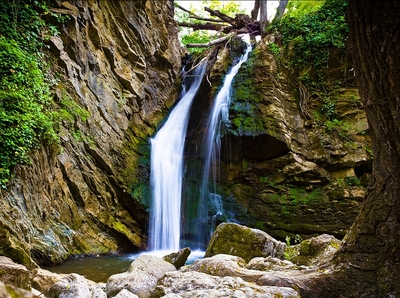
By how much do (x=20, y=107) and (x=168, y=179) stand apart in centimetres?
580

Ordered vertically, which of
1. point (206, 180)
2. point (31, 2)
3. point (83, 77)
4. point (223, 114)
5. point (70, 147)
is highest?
point (31, 2)

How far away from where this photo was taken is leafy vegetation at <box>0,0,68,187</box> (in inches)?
240

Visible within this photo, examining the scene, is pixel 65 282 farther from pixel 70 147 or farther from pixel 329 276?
pixel 70 147

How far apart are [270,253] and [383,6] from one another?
4087 mm

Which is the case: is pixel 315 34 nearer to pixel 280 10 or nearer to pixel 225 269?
pixel 280 10

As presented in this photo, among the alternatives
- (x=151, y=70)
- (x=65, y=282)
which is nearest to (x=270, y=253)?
(x=65, y=282)

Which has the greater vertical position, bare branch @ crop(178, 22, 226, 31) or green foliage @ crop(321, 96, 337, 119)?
bare branch @ crop(178, 22, 226, 31)

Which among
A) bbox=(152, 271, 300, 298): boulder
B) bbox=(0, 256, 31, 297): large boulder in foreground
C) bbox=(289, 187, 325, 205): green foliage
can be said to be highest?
bbox=(289, 187, 325, 205): green foliage

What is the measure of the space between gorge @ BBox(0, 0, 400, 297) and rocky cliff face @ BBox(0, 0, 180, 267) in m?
0.04

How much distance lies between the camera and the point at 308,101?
12008 millimetres

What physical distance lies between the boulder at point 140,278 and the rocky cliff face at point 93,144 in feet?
4.43

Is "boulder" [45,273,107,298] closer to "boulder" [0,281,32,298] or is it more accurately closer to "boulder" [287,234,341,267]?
"boulder" [0,281,32,298]

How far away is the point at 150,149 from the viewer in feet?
39.3

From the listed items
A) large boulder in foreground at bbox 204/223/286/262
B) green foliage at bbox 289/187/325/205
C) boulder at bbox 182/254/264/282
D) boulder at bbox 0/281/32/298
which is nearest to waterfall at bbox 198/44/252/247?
green foliage at bbox 289/187/325/205
